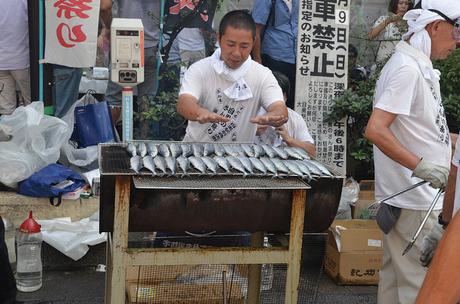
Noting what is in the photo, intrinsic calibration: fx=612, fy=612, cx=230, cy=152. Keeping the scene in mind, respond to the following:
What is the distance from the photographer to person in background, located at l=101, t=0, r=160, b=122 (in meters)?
7.53

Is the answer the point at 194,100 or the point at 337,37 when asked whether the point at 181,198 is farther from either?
the point at 337,37

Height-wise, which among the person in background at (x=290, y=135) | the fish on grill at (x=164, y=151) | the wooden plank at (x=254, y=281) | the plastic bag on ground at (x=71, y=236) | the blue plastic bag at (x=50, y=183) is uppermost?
the fish on grill at (x=164, y=151)

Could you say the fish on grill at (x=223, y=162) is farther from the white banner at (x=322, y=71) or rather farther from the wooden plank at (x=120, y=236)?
the white banner at (x=322, y=71)

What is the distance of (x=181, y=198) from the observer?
11.0 feet

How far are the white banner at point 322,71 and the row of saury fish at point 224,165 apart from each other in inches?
138

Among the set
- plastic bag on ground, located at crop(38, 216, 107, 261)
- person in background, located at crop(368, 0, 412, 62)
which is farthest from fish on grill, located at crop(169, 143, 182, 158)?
person in background, located at crop(368, 0, 412, 62)

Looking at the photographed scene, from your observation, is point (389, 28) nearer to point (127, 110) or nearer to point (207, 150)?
point (127, 110)

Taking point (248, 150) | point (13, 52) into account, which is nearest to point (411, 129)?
point (248, 150)

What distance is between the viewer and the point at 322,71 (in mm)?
7148

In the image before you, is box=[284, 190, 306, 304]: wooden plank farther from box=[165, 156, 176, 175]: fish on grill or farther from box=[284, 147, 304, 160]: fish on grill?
box=[165, 156, 176, 175]: fish on grill

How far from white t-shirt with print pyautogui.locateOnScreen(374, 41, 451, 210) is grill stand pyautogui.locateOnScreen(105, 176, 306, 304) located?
769 millimetres

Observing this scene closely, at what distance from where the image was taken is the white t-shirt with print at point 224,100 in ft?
14.9

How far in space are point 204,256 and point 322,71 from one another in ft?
13.6

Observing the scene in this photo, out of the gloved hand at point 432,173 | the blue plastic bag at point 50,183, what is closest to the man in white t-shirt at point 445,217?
the gloved hand at point 432,173
